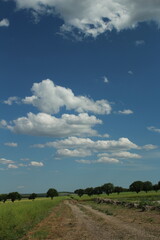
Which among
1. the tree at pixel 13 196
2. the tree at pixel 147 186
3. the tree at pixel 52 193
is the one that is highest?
the tree at pixel 147 186

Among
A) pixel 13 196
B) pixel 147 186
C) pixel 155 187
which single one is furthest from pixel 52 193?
pixel 155 187

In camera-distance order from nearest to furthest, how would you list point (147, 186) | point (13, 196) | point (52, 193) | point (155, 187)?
point (13, 196), point (147, 186), point (52, 193), point (155, 187)

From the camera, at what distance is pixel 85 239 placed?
68.9ft

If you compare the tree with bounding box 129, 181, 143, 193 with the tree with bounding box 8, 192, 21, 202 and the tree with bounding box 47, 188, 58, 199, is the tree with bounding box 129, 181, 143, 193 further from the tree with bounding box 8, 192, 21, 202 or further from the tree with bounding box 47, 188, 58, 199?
the tree with bounding box 8, 192, 21, 202

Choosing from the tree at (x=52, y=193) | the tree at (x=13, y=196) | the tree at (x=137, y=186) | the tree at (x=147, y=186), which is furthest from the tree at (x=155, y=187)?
the tree at (x=13, y=196)

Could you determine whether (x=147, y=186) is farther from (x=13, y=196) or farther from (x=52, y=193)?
(x=13, y=196)

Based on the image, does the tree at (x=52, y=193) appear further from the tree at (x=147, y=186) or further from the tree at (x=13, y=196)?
the tree at (x=147, y=186)

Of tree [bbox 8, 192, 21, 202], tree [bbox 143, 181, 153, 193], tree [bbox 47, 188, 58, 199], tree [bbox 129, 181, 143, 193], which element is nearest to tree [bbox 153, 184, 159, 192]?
tree [bbox 143, 181, 153, 193]

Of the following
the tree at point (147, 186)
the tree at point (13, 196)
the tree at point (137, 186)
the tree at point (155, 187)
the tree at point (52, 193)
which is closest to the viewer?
the tree at point (13, 196)

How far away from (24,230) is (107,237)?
30.2ft

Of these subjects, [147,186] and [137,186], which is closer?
[147,186]

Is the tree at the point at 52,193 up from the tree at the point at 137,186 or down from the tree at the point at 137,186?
down

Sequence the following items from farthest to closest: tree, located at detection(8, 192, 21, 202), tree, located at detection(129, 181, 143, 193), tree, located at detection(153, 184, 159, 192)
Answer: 1. tree, located at detection(153, 184, 159, 192)
2. tree, located at detection(129, 181, 143, 193)
3. tree, located at detection(8, 192, 21, 202)

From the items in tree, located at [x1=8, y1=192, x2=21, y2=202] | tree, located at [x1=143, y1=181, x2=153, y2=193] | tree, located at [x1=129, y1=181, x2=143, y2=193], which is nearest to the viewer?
tree, located at [x1=8, y1=192, x2=21, y2=202]
